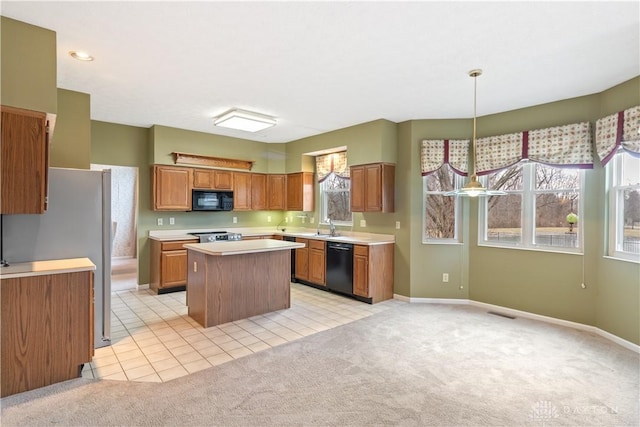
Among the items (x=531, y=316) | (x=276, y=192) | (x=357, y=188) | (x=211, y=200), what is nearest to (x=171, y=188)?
(x=211, y=200)

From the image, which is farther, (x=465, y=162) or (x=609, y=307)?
(x=465, y=162)

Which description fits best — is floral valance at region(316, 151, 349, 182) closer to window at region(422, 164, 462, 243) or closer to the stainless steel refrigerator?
window at region(422, 164, 462, 243)

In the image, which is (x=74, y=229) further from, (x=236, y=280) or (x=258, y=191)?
(x=258, y=191)

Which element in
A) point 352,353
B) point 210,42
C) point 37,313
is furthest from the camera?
point 352,353

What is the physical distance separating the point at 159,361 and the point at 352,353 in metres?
1.73

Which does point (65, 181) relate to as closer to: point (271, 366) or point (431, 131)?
point (271, 366)

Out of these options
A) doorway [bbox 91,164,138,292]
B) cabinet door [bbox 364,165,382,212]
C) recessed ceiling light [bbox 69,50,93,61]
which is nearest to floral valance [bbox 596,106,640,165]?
cabinet door [bbox 364,165,382,212]

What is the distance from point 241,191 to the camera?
6484 millimetres

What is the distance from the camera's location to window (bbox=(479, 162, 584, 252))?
4.07m

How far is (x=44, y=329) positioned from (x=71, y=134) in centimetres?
222

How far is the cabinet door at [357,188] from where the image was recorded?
533 cm

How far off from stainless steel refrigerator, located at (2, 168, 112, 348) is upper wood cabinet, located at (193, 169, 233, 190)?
8.33 feet

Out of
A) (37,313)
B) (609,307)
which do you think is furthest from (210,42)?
(609,307)

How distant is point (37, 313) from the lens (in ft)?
8.26
